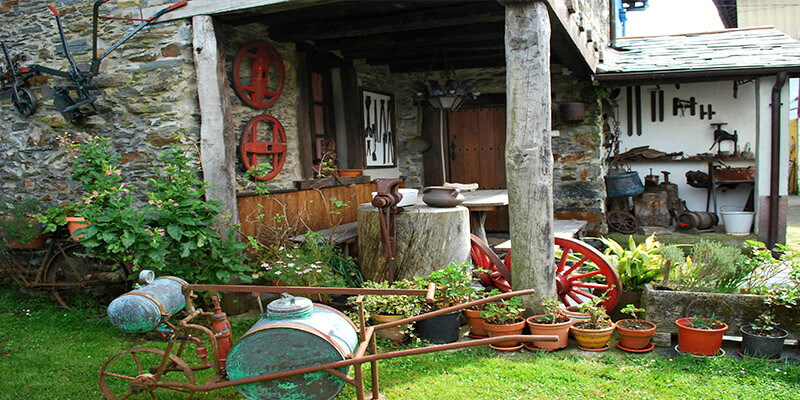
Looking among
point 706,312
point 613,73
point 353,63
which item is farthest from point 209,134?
point 613,73

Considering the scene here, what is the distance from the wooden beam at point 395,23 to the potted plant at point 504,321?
8.65 feet

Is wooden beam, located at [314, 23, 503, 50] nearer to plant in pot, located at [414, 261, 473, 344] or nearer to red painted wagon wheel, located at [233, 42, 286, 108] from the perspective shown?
red painted wagon wheel, located at [233, 42, 286, 108]

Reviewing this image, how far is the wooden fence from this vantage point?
536cm

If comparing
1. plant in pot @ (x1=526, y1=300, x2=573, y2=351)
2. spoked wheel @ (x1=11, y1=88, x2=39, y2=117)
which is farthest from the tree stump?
spoked wheel @ (x1=11, y1=88, x2=39, y2=117)

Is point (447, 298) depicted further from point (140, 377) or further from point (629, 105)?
point (629, 105)

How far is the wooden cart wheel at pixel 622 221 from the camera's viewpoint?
324 inches

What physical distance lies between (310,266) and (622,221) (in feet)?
17.5

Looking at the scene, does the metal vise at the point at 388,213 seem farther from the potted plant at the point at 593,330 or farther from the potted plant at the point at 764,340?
the potted plant at the point at 764,340

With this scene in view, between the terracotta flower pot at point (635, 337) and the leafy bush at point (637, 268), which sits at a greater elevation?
the leafy bush at point (637, 268)

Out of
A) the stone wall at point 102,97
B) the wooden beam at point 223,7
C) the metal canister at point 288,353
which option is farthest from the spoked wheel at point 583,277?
the stone wall at point 102,97

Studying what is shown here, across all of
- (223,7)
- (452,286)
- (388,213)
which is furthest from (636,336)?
(223,7)

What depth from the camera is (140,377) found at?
294 cm

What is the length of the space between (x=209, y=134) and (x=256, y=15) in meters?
1.18

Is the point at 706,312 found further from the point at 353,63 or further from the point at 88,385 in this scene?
the point at 353,63
